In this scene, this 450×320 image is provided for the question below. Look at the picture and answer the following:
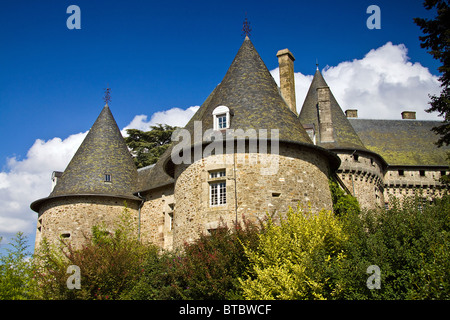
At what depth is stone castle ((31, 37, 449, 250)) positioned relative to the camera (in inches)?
556

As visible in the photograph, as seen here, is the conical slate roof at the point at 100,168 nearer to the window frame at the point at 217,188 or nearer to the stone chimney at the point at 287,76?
the window frame at the point at 217,188

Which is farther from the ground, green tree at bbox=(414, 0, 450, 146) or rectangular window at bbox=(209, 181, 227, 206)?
green tree at bbox=(414, 0, 450, 146)

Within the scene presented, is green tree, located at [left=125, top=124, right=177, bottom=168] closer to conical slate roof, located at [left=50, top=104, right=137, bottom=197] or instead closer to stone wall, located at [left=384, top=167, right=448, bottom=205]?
conical slate roof, located at [left=50, top=104, right=137, bottom=197]

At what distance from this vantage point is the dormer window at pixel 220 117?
1501 centimetres

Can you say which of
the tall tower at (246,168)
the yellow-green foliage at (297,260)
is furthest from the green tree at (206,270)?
the tall tower at (246,168)

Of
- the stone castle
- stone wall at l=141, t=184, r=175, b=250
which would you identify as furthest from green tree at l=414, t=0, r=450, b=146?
stone wall at l=141, t=184, r=175, b=250

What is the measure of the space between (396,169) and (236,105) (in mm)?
17748

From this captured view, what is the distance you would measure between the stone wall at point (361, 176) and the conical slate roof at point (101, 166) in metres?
11.5

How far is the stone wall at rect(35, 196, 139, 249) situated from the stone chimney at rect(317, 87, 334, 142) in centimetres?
1147

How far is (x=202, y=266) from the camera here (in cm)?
1192

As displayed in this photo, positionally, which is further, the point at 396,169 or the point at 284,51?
the point at 396,169

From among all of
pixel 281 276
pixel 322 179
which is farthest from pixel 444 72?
pixel 281 276

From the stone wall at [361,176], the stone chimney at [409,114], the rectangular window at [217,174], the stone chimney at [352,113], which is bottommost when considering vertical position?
the rectangular window at [217,174]
